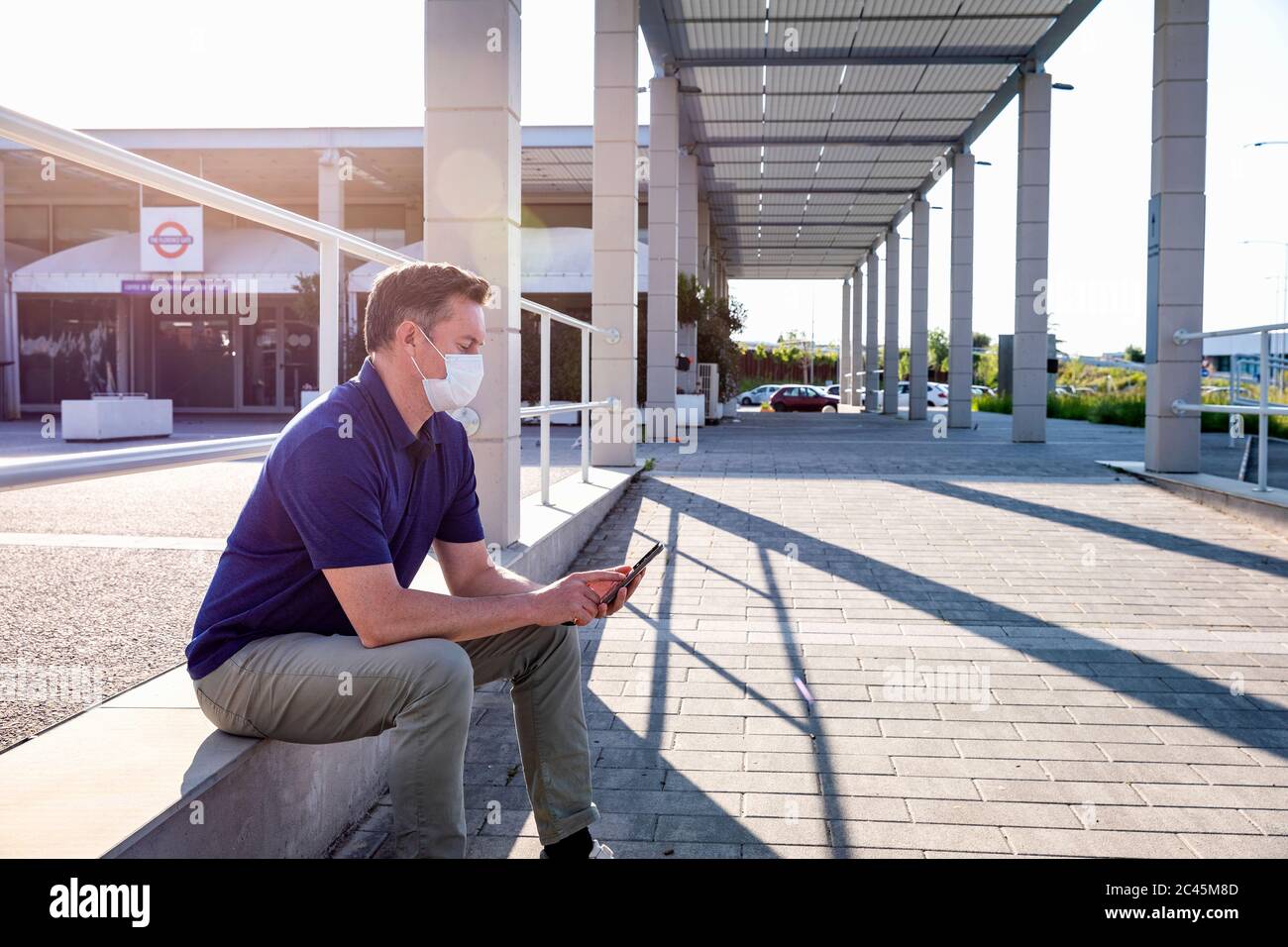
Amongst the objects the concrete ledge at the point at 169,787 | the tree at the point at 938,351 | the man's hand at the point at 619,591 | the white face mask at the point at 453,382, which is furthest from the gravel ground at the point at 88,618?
the tree at the point at 938,351

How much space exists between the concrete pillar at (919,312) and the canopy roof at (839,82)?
5.83ft

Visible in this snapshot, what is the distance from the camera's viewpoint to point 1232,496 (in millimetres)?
8602

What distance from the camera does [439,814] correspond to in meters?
2.29

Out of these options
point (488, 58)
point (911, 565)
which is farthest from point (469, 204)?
point (911, 565)

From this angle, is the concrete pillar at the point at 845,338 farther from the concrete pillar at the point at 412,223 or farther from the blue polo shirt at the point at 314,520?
the blue polo shirt at the point at 314,520

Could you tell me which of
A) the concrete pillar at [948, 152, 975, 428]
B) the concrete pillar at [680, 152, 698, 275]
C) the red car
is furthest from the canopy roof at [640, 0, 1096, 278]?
the red car

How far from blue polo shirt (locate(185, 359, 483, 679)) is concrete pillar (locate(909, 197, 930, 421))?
25.5 meters

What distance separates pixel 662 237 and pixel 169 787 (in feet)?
54.7

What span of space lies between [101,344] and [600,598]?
2795 centimetres

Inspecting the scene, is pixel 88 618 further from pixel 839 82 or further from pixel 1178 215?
pixel 839 82

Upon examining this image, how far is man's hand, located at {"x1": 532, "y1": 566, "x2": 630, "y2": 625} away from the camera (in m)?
2.56

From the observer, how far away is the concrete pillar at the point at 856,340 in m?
46.6

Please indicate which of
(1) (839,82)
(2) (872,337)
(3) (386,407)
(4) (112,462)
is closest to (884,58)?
(1) (839,82)
